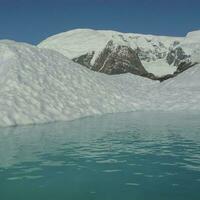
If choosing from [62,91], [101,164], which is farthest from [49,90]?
[101,164]

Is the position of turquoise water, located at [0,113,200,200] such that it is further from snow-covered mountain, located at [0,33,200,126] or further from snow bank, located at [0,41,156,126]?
snow-covered mountain, located at [0,33,200,126]

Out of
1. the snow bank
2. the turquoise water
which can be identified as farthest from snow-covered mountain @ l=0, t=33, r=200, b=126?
the turquoise water

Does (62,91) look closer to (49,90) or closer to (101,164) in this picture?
(49,90)

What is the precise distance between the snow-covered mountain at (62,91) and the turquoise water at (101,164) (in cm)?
737

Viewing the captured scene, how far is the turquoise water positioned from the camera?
12.5 m

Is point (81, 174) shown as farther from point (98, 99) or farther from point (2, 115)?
point (98, 99)

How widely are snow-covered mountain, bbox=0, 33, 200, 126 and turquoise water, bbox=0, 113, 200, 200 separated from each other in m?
7.37

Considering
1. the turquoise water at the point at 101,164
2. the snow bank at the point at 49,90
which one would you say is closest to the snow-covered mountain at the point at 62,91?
the snow bank at the point at 49,90

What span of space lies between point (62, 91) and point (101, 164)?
24.1 meters

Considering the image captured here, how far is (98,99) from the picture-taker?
135 ft

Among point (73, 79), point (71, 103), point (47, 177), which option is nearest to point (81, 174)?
point (47, 177)

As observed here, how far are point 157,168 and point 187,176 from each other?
1.50 metres

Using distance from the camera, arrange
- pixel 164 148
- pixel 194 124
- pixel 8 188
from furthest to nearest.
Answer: pixel 194 124
pixel 164 148
pixel 8 188

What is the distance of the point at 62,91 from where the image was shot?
3972 centimetres
